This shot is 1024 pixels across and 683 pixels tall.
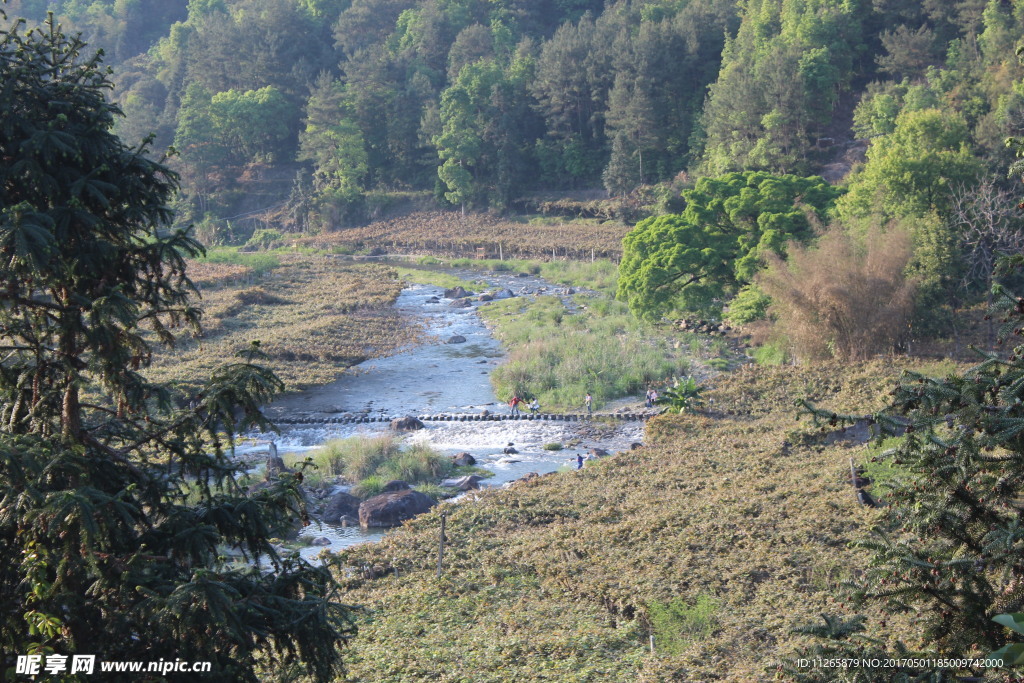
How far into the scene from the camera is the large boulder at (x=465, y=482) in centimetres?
2170

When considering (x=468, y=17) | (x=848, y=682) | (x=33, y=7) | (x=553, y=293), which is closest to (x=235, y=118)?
(x=468, y=17)

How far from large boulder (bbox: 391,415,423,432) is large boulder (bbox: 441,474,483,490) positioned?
4.65 m

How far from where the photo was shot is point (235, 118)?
73938 mm

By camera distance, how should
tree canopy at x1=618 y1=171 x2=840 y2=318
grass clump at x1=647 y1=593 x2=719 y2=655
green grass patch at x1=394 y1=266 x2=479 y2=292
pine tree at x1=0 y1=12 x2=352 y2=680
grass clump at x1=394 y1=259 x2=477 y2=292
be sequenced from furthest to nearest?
grass clump at x1=394 y1=259 x2=477 y2=292, green grass patch at x1=394 y1=266 x2=479 y2=292, tree canopy at x1=618 y1=171 x2=840 y2=318, grass clump at x1=647 y1=593 x2=719 y2=655, pine tree at x1=0 y1=12 x2=352 y2=680

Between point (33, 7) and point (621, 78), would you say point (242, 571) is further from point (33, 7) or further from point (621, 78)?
point (33, 7)

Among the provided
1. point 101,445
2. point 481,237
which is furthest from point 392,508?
point 481,237

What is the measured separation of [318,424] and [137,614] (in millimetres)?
21696

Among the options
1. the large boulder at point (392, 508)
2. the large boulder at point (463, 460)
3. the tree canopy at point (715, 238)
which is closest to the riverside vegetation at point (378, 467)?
the large boulder at point (463, 460)

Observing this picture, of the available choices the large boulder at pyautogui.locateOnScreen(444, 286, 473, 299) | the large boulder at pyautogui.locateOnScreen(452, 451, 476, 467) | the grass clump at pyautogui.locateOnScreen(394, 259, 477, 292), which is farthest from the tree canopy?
the grass clump at pyautogui.locateOnScreen(394, 259, 477, 292)

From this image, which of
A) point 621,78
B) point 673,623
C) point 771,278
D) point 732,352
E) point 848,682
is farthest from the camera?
point 621,78

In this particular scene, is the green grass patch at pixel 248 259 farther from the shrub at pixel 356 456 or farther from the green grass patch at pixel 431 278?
the shrub at pixel 356 456

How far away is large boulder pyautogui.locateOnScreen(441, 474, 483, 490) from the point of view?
21.7 m

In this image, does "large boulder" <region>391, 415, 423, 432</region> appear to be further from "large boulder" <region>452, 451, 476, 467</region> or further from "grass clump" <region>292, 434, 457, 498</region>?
"large boulder" <region>452, 451, 476, 467</region>

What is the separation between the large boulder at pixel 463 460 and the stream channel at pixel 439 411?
28 cm
